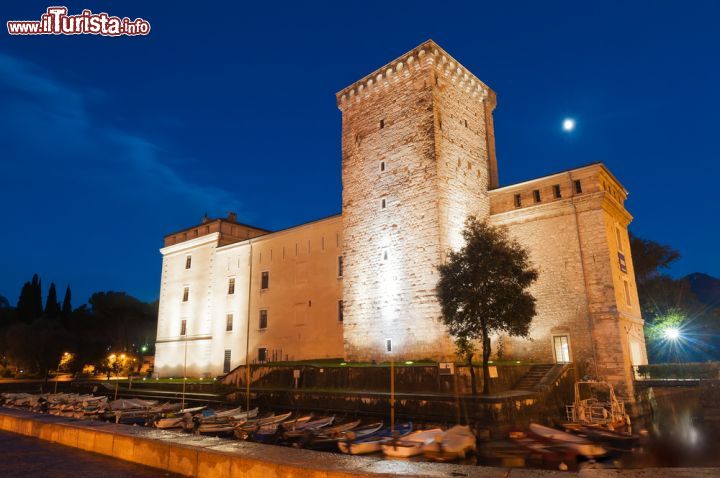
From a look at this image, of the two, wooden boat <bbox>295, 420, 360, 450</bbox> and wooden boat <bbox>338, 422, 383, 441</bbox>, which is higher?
wooden boat <bbox>338, 422, 383, 441</bbox>

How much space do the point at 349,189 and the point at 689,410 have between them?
75.2 feet

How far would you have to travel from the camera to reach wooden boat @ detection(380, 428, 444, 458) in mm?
12718

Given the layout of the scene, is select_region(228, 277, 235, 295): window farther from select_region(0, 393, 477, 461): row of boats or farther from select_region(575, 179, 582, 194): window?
select_region(575, 179, 582, 194): window

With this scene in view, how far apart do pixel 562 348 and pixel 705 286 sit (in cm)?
13675

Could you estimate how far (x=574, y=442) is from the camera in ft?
44.3

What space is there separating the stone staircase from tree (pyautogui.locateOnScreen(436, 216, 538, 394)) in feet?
10.5

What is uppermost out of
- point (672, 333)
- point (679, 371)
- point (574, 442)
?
point (672, 333)

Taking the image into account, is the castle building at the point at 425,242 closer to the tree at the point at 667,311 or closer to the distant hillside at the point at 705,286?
the tree at the point at 667,311

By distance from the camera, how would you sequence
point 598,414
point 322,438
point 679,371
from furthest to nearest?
point 679,371, point 598,414, point 322,438

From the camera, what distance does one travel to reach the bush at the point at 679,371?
2398cm

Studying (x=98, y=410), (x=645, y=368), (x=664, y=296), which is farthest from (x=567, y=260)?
(x=98, y=410)

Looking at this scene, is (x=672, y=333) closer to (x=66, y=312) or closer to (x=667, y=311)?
(x=667, y=311)

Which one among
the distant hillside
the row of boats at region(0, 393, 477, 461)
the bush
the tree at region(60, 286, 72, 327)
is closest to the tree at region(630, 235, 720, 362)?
the bush

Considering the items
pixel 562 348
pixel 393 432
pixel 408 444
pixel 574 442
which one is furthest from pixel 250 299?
pixel 574 442
